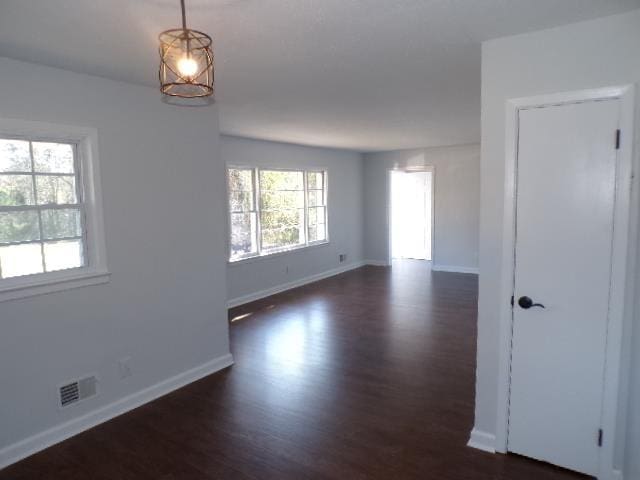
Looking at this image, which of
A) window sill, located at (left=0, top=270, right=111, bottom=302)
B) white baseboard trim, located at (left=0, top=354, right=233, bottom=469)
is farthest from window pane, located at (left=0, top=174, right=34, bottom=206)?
white baseboard trim, located at (left=0, top=354, right=233, bottom=469)

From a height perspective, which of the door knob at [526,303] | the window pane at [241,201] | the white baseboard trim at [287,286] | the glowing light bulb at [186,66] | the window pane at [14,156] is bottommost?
the white baseboard trim at [287,286]

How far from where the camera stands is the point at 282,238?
7.21 meters

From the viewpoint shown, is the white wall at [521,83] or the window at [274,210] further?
the window at [274,210]

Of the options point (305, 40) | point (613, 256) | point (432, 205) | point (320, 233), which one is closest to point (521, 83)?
point (613, 256)

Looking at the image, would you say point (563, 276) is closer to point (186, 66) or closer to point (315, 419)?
point (315, 419)

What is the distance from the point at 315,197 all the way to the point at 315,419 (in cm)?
535

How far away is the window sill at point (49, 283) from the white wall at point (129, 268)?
46 mm

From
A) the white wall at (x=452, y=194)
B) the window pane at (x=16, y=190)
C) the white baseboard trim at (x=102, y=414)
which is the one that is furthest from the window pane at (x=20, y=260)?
the white wall at (x=452, y=194)

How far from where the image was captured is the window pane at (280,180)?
6.75 m

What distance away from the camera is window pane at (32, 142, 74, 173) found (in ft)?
9.17

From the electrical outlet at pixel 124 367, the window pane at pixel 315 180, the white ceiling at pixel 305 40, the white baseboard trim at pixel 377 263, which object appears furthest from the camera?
the white baseboard trim at pixel 377 263

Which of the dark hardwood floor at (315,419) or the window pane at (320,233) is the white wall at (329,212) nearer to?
the window pane at (320,233)

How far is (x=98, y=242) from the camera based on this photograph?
10.0 feet

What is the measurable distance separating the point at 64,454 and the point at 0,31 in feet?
8.07
